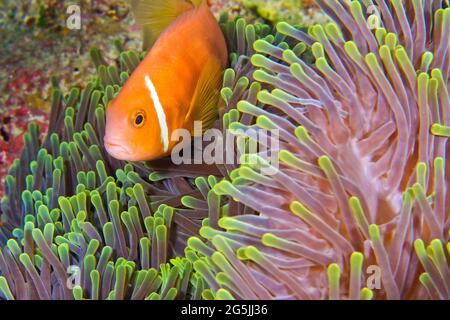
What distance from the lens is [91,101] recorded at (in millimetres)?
2492

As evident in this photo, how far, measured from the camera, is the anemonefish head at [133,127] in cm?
174

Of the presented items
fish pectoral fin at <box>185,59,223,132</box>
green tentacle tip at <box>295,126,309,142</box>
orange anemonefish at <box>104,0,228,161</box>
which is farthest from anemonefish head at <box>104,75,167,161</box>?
green tentacle tip at <box>295,126,309,142</box>

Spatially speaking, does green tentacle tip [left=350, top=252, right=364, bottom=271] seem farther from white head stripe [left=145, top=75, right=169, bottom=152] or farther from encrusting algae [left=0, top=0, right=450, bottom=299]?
white head stripe [left=145, top=75, right=169, bottom=152]

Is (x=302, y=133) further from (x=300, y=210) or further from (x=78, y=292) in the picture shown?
(x=78, y=292)

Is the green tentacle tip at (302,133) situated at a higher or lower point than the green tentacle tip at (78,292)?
higher

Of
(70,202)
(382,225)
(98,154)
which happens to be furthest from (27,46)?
(382,225)

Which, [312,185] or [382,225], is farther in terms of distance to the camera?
[312,185]

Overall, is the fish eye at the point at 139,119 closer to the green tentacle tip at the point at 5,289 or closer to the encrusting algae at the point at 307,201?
the encrusting algae at the point at 307,201

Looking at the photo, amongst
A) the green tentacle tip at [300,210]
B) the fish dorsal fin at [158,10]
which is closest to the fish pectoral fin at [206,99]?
the fish dorsal fin at [158,10]

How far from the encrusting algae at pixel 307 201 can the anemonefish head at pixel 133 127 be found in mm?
241

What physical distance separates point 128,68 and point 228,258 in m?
1.54

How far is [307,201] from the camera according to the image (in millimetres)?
1448

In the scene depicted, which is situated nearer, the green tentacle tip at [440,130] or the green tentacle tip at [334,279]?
the green tentacle tip at [334,279]
